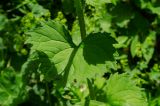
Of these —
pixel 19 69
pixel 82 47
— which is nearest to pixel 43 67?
pixel 82 47

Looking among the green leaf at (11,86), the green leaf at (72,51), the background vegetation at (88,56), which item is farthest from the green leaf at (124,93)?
the green leaf at (11,86)

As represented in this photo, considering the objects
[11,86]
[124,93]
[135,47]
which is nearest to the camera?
[124,93]

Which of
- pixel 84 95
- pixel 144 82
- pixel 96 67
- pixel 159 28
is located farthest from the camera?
pixel 159 28

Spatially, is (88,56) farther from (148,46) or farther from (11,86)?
(148,46)

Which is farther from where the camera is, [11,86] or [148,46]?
[148,46]

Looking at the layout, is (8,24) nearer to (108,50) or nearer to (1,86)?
(1,86)

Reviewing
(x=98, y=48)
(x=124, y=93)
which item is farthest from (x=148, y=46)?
(x=98, y=48)
